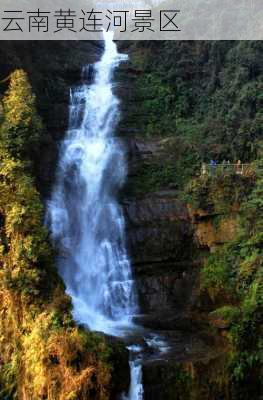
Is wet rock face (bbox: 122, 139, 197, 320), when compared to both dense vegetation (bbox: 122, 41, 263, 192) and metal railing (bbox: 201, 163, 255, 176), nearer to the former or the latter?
dense vegetation (bbox: 122, 41, 263, 192)

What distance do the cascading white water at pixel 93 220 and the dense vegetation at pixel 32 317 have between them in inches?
103

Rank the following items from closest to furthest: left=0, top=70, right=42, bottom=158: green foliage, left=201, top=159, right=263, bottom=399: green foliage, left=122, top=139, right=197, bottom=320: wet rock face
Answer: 1. left=201, top=159, right=263, bottom=399: green foliage
2. left=0, top=70, right=42, bottom=158: green foliage
3. left=122, top=139, right=197, bottom=320: wet rock face

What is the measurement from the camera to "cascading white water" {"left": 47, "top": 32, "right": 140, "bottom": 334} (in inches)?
709

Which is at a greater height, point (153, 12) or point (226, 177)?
point (153, 12)

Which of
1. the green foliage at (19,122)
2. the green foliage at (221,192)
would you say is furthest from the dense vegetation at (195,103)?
the green foliage at (19,122)

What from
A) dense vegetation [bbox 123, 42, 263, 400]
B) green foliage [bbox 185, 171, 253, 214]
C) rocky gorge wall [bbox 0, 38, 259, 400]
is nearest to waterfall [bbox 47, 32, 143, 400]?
rocky gorge wall [bbox 0, 38, 259, 400]

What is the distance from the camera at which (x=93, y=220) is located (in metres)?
20.5

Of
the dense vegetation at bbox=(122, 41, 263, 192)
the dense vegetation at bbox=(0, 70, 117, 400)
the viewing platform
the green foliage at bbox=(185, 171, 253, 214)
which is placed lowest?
the dense vegetation at bbox=(0, 70, 117, 400)

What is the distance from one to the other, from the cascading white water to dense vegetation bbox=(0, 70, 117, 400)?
2.63 metres

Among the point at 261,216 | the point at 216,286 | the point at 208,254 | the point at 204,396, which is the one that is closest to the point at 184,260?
the point at 208,254

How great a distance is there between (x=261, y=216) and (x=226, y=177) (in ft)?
7.77

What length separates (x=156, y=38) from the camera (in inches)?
1213

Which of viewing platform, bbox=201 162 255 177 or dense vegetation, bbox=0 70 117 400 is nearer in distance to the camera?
dense vegetation, bbox=0 70 117 400

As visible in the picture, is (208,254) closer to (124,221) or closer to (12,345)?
(124,221)
